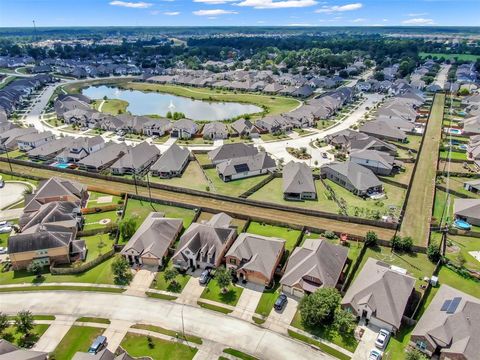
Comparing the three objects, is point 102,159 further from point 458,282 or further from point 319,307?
point 458,282

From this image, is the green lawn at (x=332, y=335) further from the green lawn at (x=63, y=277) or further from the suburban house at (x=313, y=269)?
the green lawn at (x=63, y=277)

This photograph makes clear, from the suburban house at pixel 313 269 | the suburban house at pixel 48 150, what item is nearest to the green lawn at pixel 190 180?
the suburban house at pixel 48 150

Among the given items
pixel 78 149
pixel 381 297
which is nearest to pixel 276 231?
pixel 381 297

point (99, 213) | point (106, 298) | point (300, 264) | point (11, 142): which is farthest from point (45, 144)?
point (300, 264)

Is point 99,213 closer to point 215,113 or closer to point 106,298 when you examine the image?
point 106,298

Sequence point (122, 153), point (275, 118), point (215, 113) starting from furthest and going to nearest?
point (215, 113)
point (275, 118)
point (122, 153)

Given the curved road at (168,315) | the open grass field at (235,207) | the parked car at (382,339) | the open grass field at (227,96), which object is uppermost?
the open grass field at (227,96)
